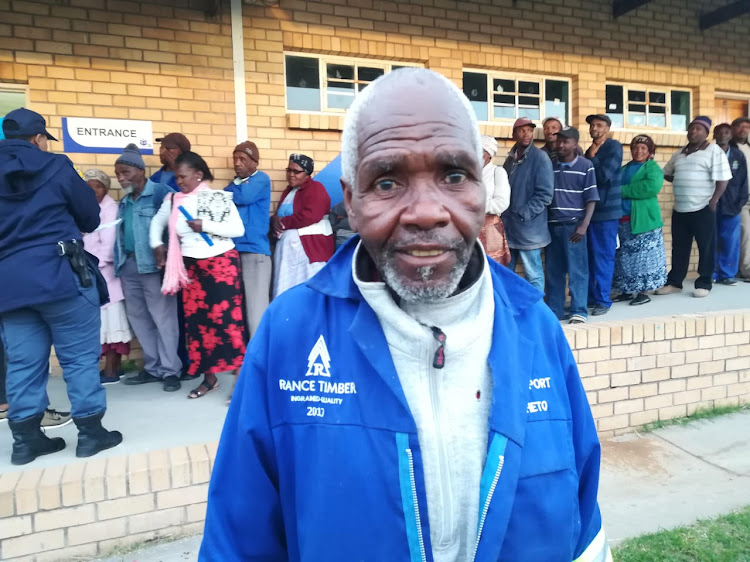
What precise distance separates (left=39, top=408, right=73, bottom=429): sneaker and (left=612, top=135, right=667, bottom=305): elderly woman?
5.31m

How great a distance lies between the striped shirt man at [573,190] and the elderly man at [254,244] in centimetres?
272

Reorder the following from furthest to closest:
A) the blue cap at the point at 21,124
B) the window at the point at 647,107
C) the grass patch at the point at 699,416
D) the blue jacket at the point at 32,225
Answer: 1. the window at the point at 647,107
2. the grass patch at the point at 699,416
3. the blue cap at the point at 21,124
4. the blue jacket at the point at 32,225

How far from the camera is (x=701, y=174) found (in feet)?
20.1

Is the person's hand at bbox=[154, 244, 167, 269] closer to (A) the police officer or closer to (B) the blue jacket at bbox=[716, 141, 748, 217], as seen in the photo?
(A) the police officer

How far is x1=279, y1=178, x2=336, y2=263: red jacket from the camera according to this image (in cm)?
457

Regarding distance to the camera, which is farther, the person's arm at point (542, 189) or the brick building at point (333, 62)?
the person's arm at point (542, 189)

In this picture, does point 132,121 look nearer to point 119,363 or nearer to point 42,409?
point 119,363

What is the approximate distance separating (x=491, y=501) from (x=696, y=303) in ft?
18.0

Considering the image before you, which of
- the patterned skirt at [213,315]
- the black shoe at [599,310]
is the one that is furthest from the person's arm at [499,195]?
the patterned skirt at [213,315]

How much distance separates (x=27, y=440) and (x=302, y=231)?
242cm

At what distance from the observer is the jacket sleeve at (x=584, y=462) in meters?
1.33

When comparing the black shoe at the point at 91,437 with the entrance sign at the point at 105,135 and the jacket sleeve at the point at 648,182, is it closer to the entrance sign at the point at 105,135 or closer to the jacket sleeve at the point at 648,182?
the entrance sign at the point at 105,135

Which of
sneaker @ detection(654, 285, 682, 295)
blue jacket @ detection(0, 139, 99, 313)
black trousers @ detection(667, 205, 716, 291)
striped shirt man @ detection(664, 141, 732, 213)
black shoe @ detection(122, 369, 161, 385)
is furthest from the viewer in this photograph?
sneaker @ detection(654, 285, 682, 295)

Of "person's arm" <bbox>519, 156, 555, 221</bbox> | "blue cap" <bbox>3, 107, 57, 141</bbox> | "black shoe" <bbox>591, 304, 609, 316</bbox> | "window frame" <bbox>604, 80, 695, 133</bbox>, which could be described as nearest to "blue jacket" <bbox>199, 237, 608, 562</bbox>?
"blue cap" <bbox>3, 107, 57, 141</bbox>
